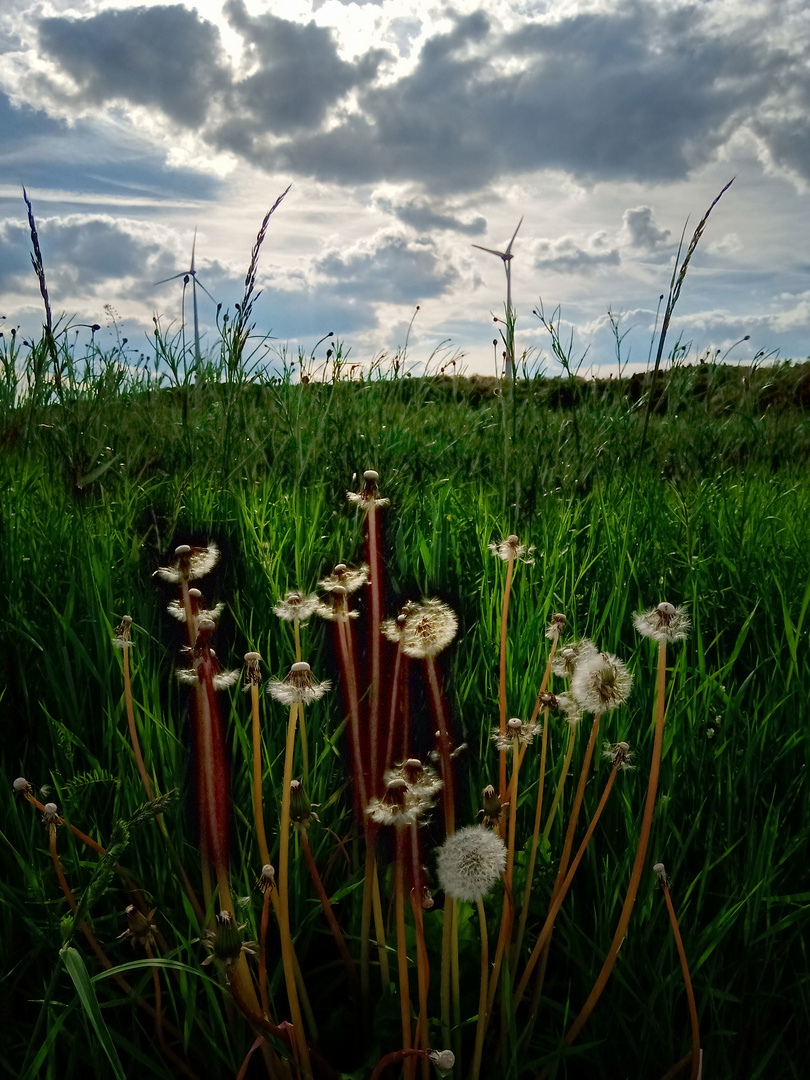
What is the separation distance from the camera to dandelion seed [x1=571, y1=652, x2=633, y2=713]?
109 cm

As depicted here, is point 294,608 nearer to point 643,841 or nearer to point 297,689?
point 297,689

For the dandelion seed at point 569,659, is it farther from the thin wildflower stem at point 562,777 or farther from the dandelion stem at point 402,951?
the dandelion stem at point 402,951

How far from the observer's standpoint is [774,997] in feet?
4.84

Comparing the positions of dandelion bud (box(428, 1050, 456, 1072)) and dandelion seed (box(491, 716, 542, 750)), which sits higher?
dandelion seed (box(491, 716, 542, 750))

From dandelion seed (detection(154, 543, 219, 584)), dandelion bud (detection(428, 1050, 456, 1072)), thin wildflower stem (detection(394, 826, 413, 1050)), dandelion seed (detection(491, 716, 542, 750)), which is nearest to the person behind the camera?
dandelion bud (detection(428, 1050, 456, 1072))

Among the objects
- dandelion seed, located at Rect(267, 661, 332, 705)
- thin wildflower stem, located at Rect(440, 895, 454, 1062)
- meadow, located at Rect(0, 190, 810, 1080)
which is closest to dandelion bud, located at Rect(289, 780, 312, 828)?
meadow, located at Rect(0, 190, 810, 1080)

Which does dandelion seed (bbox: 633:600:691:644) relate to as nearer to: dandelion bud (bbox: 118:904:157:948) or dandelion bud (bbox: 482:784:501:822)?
dandelion bud (bbox: 482:784:501:822)

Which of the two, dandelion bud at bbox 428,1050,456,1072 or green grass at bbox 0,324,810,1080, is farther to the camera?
green grass at bbox 0,324,810,1080

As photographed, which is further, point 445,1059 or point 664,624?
point 664,624

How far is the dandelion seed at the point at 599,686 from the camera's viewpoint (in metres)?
1.09

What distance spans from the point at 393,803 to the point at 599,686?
12.7 inches

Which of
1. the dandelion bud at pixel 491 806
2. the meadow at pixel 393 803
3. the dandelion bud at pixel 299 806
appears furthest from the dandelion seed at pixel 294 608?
the dandelion bud at pixel 491 806

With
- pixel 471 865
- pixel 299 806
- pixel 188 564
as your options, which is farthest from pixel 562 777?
pixel 188 564

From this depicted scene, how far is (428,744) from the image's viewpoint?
1.72 meters
